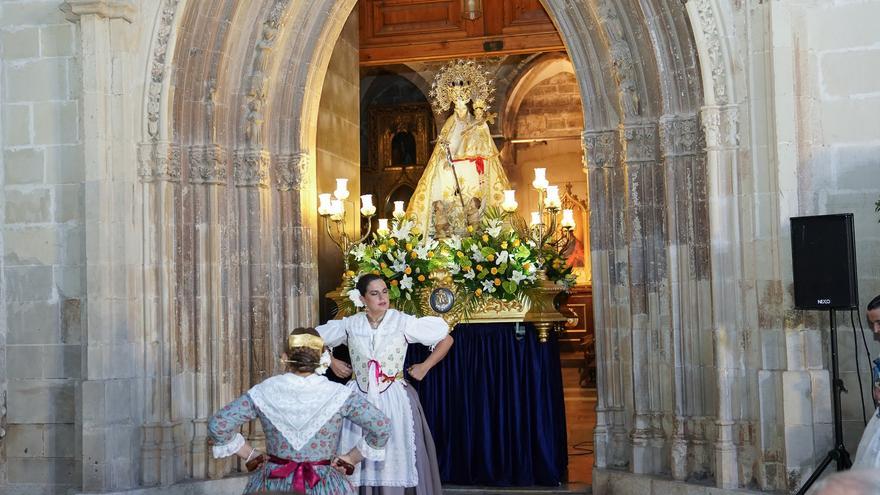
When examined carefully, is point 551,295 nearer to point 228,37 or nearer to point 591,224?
point 591,224

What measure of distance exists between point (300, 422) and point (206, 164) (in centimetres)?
395

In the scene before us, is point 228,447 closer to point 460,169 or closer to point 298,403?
point 298,403

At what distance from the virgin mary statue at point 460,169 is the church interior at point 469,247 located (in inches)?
0.8

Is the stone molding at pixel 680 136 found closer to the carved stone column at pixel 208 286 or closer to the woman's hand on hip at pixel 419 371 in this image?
the woman's hand on hip at pixel 419 371

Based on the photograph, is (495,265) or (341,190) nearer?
(495,265)

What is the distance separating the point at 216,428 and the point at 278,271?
4095 millimetres

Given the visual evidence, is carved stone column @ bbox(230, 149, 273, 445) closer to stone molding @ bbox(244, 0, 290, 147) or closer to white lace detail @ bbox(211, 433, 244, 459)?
stone molding @ bbox(244, 0, 290, 147)

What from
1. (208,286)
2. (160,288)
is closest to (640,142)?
(208,286)

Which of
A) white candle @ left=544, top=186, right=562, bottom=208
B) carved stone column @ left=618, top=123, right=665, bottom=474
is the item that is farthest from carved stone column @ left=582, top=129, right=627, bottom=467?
white candle @ left=544, top=186, right=562, bottom=208

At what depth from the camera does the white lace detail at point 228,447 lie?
4.87 m

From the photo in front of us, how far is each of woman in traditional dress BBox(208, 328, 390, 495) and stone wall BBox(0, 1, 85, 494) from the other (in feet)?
11.3

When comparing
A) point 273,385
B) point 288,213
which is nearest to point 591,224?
point 288,213

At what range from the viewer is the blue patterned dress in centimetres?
481

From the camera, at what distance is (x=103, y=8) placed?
790 centimetres
